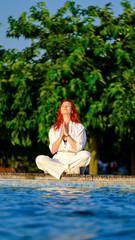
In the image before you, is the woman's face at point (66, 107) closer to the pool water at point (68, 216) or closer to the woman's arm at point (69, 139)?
the woman's arm at point (69, 139)

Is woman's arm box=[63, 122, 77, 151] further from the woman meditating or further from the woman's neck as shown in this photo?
the woman's neck

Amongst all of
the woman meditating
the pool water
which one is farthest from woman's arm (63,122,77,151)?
the pool water

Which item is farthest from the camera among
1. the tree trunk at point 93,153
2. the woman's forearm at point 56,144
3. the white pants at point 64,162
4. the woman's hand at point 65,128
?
the tree trunk at point 93,153

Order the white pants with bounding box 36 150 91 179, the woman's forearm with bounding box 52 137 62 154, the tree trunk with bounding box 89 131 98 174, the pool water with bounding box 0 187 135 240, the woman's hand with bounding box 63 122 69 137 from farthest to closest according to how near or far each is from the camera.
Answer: the tree trunk with bounding box 89 131 98 174, the white pants with bounding box 36 150 91 179, the woman's forearm with bounding box 52 137 62 154, the woman's hand with bounding box 63 122 69 137, the pool water with bounding box 0 187 135 240

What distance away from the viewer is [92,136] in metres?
20.7

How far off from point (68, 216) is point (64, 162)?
4603 millimetres

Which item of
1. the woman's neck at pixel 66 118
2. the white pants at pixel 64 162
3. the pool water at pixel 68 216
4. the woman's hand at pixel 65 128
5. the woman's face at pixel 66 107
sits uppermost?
the woman's face at pixel 66 107

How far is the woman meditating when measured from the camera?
34.6 feet

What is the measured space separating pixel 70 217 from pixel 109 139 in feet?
56.9

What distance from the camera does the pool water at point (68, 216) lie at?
16.5 feet

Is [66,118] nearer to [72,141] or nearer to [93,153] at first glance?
[72,141]

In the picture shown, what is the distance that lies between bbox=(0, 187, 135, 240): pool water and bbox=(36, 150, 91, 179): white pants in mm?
1261

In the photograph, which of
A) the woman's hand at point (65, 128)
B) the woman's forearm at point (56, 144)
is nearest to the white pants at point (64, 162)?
the woman's forearm at point (56, 144)

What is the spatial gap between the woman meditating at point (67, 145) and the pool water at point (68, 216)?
4.25ft
